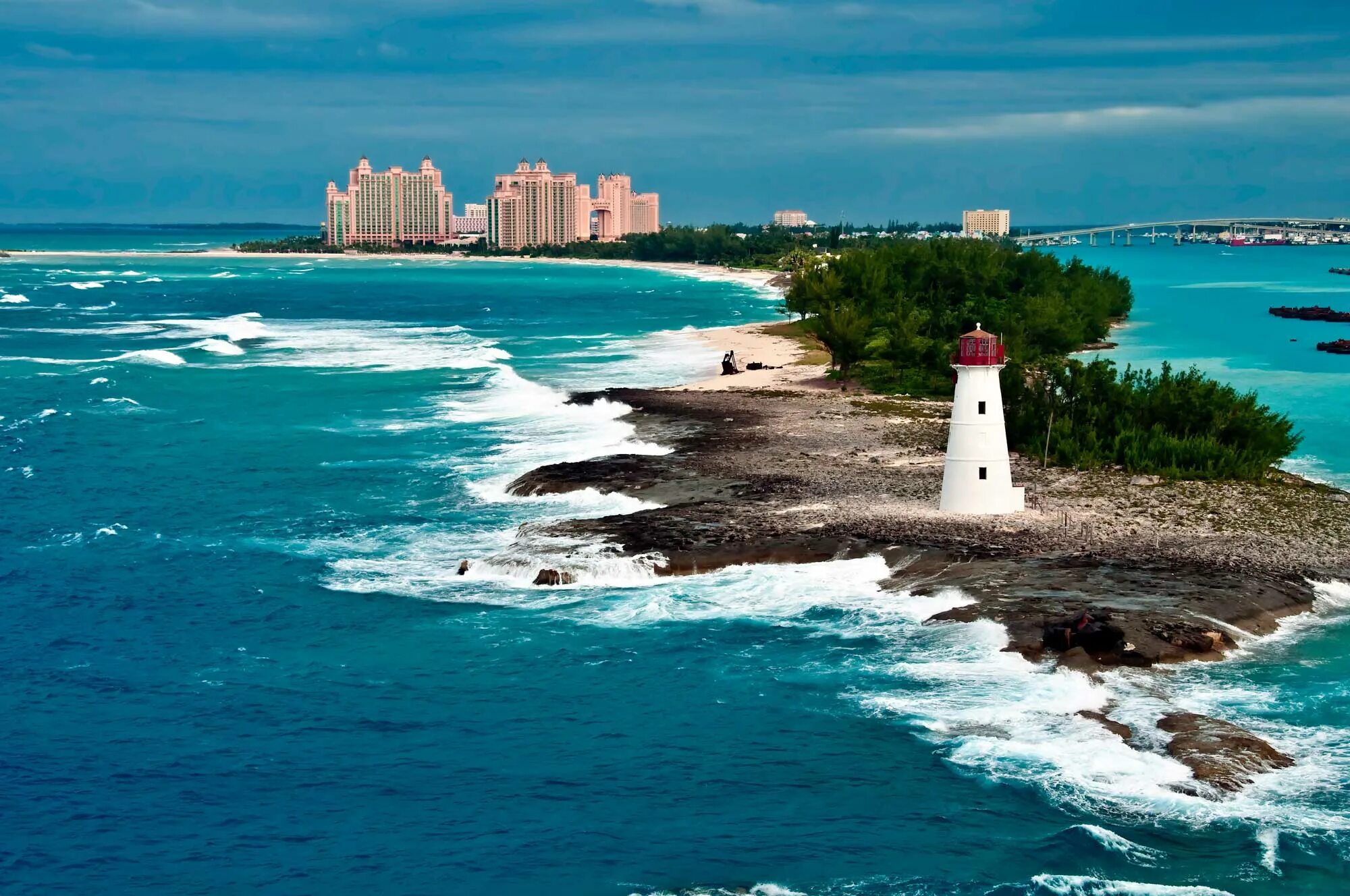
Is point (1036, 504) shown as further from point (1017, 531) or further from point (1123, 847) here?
point (1123, 847)

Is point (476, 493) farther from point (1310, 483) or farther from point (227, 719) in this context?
point (1310, 483)

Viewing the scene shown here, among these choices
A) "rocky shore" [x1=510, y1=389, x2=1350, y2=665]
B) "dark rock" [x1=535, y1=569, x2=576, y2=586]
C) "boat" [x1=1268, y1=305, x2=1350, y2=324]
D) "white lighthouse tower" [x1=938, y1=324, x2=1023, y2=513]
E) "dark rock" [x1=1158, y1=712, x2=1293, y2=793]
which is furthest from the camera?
"boat" [x1=1268, y1=305, x2=1350, y2=324]

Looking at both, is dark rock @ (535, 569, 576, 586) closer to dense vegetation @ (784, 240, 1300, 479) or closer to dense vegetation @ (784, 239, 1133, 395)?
dense vegetation @ (784, 240, 1300, 479)

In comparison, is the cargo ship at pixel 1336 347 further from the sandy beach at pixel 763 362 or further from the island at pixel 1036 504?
the island at pixel 1036 504

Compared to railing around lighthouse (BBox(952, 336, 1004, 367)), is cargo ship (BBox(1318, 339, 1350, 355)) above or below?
below

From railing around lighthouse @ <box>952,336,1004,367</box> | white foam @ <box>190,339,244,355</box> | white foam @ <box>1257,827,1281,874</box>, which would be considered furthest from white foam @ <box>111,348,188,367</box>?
white foam @ <box>1257,827,1281,874</box>

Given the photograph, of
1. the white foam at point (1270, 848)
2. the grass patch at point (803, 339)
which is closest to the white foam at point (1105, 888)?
the white foam at point (1270, 848)
